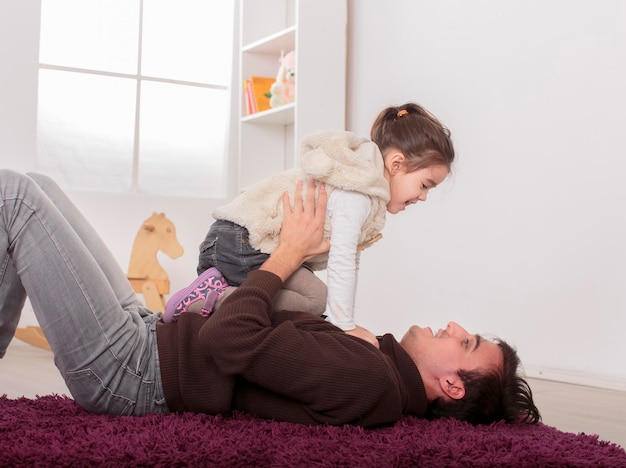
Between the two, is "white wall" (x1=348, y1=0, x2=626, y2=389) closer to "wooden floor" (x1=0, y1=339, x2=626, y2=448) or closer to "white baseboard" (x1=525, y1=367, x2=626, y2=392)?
"white baseboard" (x1=525, y1=367, x2=626, y2=392)

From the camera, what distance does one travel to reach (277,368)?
4.91 feet

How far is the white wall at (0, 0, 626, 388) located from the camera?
10.1 feet

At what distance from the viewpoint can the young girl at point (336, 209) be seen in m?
1.88

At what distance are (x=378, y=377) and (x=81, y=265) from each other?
2.02 ft

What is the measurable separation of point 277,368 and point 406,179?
757 mm

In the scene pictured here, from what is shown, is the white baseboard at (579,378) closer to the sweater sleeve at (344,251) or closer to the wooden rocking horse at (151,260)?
the sweater sleeve at (344,251)

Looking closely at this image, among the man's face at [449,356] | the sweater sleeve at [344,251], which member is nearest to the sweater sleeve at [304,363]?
the man's face at [449,356]

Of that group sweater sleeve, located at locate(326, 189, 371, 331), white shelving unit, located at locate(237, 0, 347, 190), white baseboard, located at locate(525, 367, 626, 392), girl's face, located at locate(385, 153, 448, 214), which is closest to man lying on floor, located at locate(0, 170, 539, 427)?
sweater sleeve, located at locate(326, 189, 371, 331)

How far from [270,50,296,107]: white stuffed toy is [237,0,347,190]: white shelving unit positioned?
6cm

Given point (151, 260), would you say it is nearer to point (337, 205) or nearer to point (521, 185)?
point (521, 185)

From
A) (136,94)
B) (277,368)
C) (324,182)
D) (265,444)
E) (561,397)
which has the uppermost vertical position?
(136,94)

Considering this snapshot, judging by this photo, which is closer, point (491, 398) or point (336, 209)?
point (491, 398)

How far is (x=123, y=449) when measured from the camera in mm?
1350

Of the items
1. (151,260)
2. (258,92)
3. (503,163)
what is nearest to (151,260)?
(151,260)
